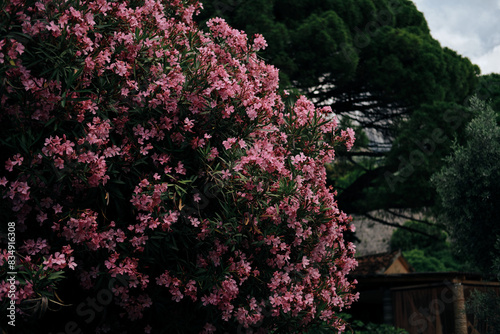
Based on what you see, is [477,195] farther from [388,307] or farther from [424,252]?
[424,252]

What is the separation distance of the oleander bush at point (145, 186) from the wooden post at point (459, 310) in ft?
26.8

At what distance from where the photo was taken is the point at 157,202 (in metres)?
5.23

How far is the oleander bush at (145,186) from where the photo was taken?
4992 mm

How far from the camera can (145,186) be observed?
5.27 metres

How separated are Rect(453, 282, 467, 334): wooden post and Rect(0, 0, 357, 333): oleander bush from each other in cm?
817

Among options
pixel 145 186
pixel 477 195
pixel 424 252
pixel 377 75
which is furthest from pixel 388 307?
pixel 424 252

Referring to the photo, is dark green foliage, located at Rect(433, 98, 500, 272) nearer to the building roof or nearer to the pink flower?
the pink flower

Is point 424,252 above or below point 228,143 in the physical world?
above

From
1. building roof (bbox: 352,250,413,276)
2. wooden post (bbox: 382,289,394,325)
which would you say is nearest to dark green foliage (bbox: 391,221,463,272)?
building roof (bbox: 352,250,413,276)

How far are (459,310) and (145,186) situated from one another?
426 inches

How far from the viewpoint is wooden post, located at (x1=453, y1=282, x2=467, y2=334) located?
13.2 m

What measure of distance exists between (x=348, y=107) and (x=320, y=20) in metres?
3.93

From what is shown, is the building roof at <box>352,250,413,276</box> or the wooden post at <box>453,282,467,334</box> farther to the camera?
the building roof at <box>352,250,413,276</box>

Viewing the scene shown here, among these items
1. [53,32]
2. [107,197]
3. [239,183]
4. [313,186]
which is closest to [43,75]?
[53,32]
